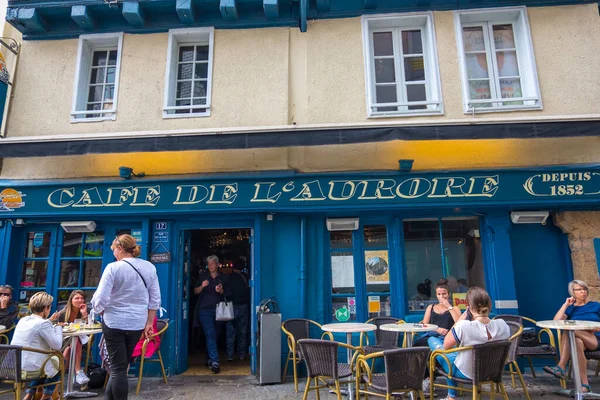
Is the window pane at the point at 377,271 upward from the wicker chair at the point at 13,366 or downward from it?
upward

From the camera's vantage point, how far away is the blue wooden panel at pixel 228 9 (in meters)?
7.23

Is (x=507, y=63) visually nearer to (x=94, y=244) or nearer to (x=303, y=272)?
(x=303, y=272)

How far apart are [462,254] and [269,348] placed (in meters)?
A: 3.57

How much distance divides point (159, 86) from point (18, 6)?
297 cm

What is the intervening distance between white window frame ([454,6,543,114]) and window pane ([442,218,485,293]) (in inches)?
76.2

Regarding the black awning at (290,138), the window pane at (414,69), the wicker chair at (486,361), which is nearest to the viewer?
the wicker chair at (486,361)

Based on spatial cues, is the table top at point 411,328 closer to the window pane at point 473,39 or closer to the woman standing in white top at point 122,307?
the woman standing in white top at point 122,307

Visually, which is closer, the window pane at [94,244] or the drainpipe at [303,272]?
the drainpipe at [303,272]

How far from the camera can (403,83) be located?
24.0 ft

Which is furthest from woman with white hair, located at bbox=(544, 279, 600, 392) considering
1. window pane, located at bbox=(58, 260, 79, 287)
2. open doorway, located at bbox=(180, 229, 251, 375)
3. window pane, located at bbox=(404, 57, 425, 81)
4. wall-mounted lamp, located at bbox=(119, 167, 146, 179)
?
window pane, located at bbox=(58, 260, 79, 287)

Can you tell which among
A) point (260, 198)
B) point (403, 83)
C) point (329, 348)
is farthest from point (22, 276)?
point (403, 83)

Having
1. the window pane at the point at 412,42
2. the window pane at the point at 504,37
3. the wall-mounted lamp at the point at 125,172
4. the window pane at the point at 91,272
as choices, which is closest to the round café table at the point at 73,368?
the window pane at the point at 91,272

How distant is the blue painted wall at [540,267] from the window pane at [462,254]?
0.58 meters

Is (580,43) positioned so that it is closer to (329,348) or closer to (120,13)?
(329,348)
